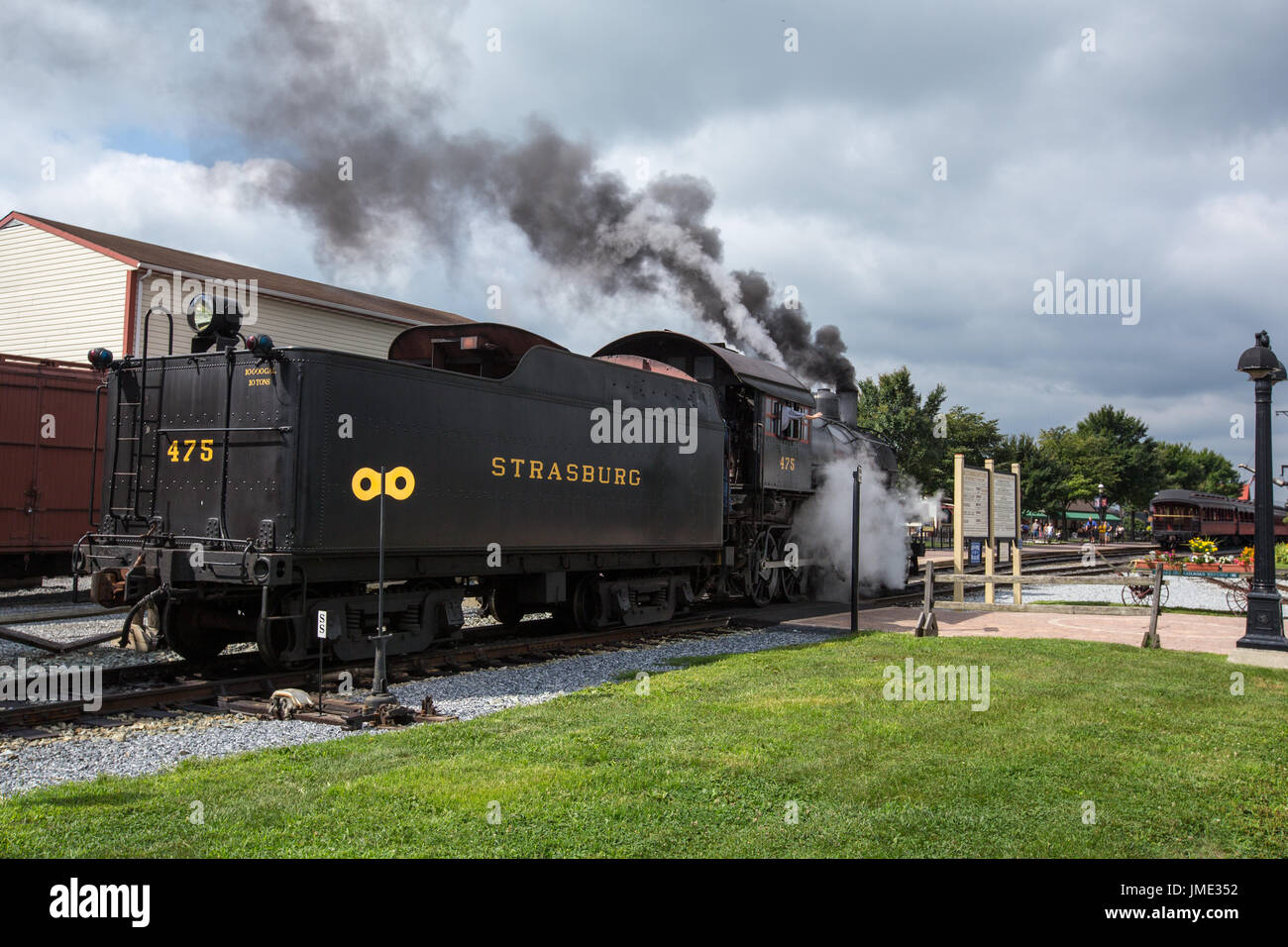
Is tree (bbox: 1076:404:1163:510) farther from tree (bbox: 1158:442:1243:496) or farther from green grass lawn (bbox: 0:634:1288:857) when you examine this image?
green grass lawn (bbox: 0:634:1288:857)

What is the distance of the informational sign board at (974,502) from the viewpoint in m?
14.2

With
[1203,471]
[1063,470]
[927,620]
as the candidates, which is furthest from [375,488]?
[1203,471]

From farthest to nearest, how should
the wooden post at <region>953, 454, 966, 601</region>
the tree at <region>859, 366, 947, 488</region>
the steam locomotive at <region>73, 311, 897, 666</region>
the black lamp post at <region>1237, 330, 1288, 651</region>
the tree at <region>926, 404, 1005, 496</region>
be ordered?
1. the tree at <region>926, 404, 1005, 496</region>
2. the tree at <region>859, 366, 947, 488</region>
3. the wooden post at <region>953, 454, 966, 601</region>
4. the black lamp post at <region>1237, 330, 1288, 651</region>
5. the steam locomotive at <region>73, 311, 897, 666</region>

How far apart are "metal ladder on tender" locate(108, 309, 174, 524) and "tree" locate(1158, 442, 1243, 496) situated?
10684cm

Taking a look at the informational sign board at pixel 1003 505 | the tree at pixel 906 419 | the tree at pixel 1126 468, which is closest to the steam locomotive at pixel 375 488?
the informational sign board at pixel 1003 505

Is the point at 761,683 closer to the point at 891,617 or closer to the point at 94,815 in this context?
the point at 94,815

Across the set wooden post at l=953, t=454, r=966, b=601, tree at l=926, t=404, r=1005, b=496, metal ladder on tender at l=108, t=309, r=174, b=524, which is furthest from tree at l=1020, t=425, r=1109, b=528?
metal ladder on tender at l=108, t=309, r=174, b=524

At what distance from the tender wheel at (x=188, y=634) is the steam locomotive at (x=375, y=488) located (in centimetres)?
2

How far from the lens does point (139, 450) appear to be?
30.6 feet

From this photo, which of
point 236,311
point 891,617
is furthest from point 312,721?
point 891,617

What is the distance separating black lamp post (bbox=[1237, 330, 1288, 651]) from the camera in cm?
988

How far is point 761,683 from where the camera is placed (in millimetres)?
8641

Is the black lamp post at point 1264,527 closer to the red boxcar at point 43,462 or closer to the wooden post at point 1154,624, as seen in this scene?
the wooden post at point 1154,624

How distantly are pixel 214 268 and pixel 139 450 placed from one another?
13.6 metres
